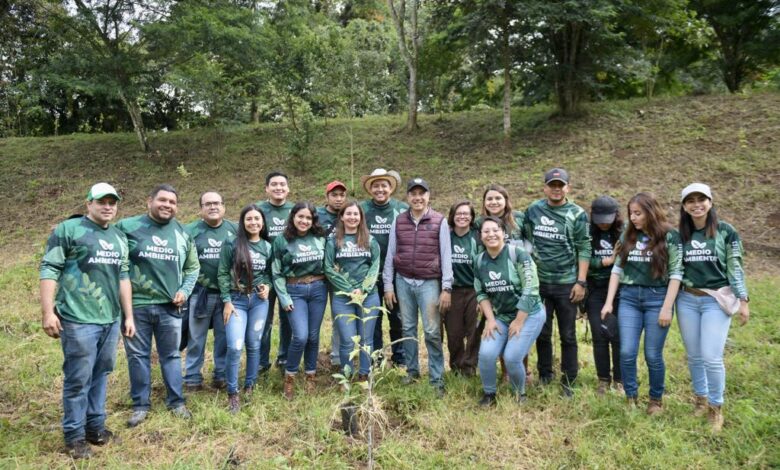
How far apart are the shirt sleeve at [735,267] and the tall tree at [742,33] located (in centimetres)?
1321

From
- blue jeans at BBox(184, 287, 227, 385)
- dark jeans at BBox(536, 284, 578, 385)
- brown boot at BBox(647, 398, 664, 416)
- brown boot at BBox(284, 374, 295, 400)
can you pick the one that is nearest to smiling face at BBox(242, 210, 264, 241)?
blue jeans at BBox(184, 287, 227, 385)

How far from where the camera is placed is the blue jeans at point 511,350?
4016mm

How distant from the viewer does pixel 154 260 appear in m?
3.90

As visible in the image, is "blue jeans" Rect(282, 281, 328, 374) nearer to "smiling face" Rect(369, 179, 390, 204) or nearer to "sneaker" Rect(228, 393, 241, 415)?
"sneaker" Rect(228, 393, 241, 415)

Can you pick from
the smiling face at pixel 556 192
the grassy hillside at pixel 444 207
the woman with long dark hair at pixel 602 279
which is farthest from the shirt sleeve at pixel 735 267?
the smiling face at pixel 556 192

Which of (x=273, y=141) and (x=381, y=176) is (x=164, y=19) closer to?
(x=273, y=141)

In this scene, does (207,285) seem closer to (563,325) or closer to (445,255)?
(445,255)

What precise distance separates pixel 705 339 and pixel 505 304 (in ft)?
4.74

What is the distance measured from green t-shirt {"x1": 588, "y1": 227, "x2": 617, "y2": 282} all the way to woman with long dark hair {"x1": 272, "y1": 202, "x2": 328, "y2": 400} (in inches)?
93.3

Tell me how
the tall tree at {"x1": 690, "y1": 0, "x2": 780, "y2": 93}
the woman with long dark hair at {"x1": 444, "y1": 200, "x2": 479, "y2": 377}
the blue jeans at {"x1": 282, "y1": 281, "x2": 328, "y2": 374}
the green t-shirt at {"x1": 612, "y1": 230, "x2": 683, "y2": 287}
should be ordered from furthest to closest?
the tall tree at {"x1": 690, "y1": 0, "x2": 780, "y2": 93}
the woman with long dark hair at {"x1": 444, "y1": 200, "x2": 479, "y2": 377}
the blue jeans at {"x1": 282, "y1": 281, "x2": 328, "y2": 374}
the green t-shirt at {"x1": 612, "y1": 230, "x2": 683, "y2": 287}

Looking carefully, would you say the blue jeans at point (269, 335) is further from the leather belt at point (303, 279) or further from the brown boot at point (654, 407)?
the brown boot at point (654, 407)

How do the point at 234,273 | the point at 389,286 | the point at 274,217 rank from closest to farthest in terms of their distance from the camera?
the point at 234,273 < the point at 389,286 < the point at 274,217

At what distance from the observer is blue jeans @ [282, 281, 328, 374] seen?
4363 millimetres

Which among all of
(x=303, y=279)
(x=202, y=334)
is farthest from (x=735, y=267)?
(x=202, y=334)
